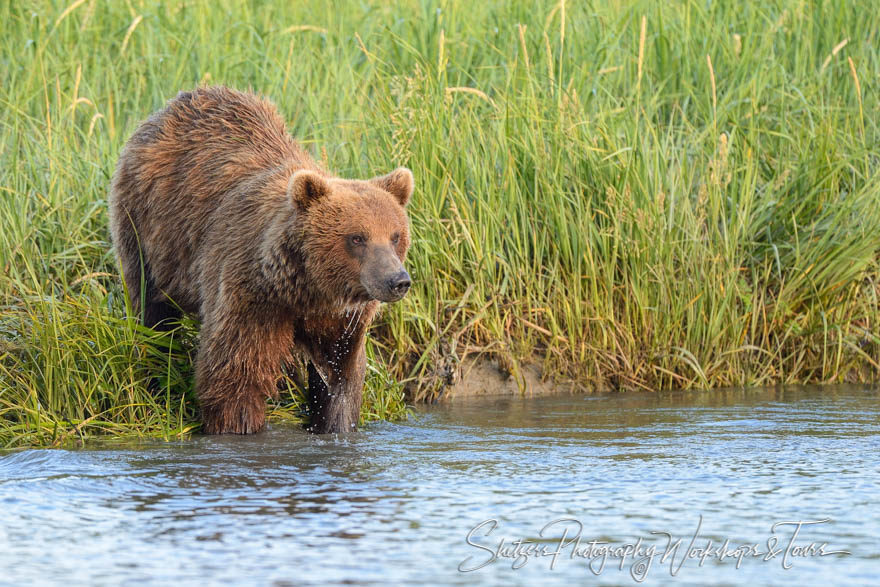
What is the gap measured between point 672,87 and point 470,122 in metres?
1.86

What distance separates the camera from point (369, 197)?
18.8ft

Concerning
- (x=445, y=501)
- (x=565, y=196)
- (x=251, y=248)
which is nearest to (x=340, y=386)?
(x=251, y=248)

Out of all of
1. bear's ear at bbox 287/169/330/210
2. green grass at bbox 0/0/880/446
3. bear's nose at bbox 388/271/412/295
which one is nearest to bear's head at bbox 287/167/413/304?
bear's ear at bbox 287/169/330/210

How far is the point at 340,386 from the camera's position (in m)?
6.02

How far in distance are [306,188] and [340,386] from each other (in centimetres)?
105

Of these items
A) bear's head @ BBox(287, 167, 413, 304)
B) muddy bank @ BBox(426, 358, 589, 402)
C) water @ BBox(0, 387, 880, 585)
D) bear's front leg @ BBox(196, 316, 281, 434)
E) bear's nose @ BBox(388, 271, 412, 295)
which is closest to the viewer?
water @ BBox(0, 387, 880, 585)

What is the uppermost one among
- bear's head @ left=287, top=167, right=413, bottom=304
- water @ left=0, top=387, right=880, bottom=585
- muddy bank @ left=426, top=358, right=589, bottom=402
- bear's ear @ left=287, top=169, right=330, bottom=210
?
bear's ear @ left=287, top=169, right=330, bottom=210

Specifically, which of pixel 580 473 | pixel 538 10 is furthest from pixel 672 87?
pixel 580 473

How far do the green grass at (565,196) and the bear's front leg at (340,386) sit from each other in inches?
19.1

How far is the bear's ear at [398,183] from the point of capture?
5.96m

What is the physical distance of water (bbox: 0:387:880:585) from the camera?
147 inches

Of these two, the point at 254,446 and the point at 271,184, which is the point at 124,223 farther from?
the point at 254,446

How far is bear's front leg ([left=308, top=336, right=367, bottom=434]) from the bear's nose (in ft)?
2.26

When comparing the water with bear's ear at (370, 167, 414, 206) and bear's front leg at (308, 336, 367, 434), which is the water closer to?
bear's front leg at (308, 336, 367, 434)
